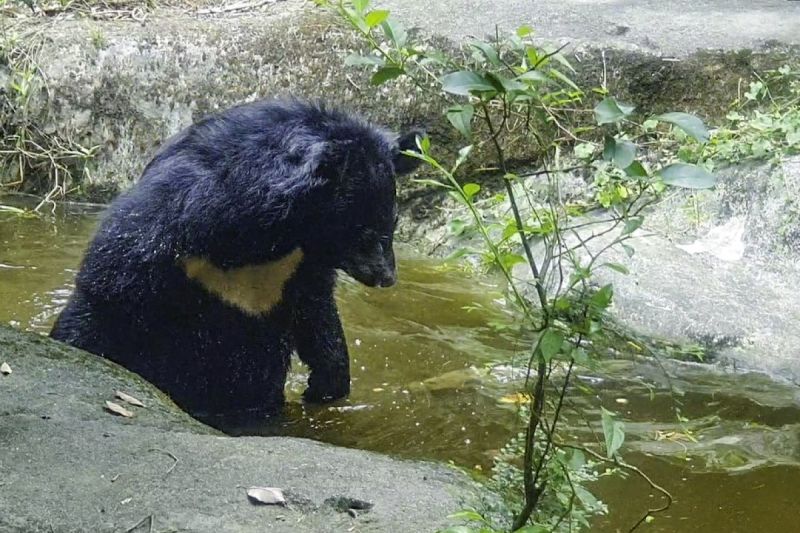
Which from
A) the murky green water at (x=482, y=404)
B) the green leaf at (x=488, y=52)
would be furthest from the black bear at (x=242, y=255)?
the green leaf at (x=488, y=52)

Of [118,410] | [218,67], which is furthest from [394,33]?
[218,67]

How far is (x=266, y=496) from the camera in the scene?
8.36ft

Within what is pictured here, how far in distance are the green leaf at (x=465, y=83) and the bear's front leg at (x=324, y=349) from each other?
2.70m

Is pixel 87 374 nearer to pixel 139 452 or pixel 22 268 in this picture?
pixel 139 452

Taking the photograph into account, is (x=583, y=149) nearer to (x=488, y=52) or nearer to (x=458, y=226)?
(x=458, y=226)

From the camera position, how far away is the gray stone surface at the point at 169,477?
2439 millimetres

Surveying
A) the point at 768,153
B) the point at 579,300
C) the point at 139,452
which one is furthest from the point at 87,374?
the point at 768,153

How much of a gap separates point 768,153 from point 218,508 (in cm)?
440

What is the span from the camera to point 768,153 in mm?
5926

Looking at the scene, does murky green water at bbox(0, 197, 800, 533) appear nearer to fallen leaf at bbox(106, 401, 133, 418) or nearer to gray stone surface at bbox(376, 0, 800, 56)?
fallen leaf at bbox(106, 401, 133, 418)

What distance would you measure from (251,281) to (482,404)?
3.60 ft

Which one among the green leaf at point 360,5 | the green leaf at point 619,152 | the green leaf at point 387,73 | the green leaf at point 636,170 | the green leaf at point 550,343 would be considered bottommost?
the green leaf at point 550,343

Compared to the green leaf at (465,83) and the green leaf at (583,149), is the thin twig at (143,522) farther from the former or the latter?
the green leaf at (583,149)

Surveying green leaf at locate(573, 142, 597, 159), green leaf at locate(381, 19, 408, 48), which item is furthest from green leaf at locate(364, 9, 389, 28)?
green leaf at locate(573, 142, 597, 159)
